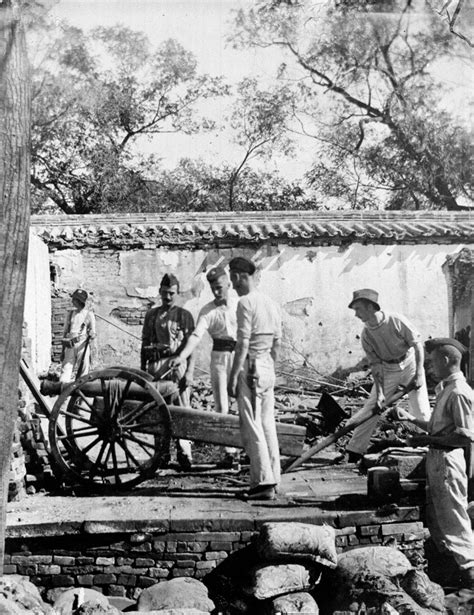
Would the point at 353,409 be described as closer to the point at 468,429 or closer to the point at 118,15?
the point at 468,429

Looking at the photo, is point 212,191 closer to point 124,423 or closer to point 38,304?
point 38,304

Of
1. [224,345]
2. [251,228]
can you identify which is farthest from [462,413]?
[251,228]

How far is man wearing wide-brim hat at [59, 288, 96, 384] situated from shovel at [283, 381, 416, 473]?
1954 mm

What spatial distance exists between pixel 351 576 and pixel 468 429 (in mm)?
1275

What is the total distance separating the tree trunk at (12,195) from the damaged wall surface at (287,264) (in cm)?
197

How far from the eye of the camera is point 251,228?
6988 mm

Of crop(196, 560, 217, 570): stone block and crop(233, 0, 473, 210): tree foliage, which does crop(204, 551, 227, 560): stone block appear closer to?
crop(196, 560, 217, 570): stone block

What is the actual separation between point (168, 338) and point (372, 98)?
2.85m

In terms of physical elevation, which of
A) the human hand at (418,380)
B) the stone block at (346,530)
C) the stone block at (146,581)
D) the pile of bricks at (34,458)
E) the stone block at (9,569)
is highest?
the human hand at (418,380)

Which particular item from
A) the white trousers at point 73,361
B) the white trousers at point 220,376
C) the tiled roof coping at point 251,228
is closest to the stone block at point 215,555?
the white trousers at point 220,376

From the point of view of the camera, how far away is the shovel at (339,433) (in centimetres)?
567

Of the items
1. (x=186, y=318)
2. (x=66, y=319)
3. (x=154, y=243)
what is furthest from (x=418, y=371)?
(x=66, y=319)

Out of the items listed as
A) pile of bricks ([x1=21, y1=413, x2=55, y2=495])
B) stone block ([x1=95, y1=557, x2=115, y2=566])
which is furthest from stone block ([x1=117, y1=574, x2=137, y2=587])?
pile of bricks ([x1=21, y1=413, x2=55, y2=495])

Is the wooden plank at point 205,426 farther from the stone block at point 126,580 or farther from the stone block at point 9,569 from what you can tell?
the stone block at point 9,569
